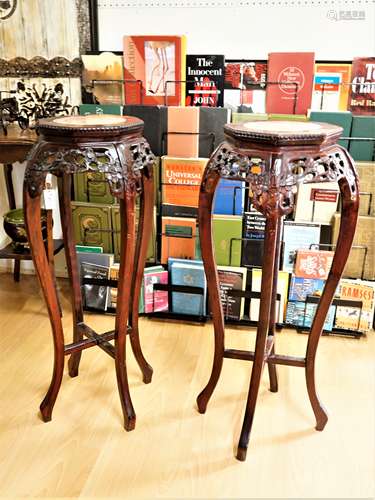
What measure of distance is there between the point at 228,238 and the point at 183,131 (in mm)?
484

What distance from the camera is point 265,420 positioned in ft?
5.48

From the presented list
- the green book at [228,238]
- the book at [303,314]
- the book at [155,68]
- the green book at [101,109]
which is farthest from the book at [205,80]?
the book at [303,314]

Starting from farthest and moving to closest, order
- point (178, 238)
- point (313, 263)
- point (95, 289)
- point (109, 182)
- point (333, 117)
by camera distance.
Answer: point (95, 289), point (178, 238), point (313, 263), point (333, 117), point (109, 182)

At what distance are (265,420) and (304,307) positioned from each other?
2.00 feet

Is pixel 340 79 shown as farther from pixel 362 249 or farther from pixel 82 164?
pixel 82 164

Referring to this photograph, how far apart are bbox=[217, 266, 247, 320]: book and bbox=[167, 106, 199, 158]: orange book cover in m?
0.51

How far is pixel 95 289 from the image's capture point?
2273 millimetres

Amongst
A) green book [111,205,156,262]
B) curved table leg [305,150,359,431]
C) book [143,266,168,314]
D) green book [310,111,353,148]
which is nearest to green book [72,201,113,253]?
green book [111,205,156,262]

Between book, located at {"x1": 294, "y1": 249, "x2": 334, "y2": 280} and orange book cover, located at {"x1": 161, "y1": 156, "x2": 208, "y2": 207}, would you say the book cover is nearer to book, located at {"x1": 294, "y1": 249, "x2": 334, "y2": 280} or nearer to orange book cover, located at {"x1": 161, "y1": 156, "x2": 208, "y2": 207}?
book, located at {"x1": 294, "y1": 249, "x2": 334, "y2": 280}

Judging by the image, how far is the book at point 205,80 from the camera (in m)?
2.03

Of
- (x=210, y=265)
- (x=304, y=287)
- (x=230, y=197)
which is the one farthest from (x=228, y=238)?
(x=210, y=265)

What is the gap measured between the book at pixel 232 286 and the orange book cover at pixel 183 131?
1.68 feet

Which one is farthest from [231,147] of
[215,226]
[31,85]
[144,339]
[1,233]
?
[1,233]

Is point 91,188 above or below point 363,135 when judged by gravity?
below
